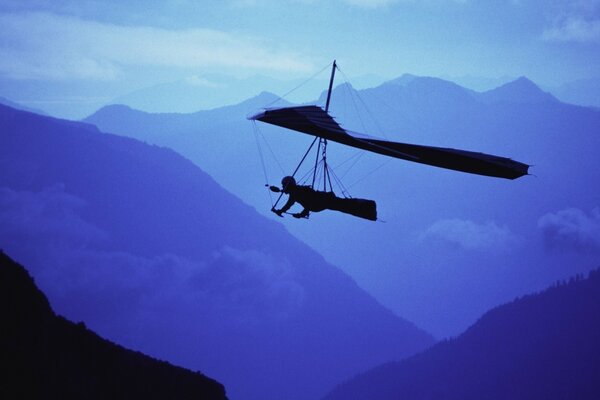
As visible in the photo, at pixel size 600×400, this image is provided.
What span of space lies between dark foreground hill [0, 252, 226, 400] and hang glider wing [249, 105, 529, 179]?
13.4 metres

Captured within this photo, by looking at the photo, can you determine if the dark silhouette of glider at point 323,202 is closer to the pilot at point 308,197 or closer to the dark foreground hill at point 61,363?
the pilot at point 308,197

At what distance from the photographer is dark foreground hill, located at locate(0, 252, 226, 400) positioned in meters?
18.8

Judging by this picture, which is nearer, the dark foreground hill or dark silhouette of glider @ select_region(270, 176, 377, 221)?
dark silhouette of glider @ select_region(270, 176, 377, 221)

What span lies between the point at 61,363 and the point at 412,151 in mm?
19576

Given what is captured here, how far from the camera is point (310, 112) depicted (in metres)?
17.3

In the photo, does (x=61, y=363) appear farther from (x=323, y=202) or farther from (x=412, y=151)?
(x=412, y=151)

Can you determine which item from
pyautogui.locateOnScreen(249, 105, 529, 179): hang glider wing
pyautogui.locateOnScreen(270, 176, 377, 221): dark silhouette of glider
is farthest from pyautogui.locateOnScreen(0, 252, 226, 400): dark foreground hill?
pyautogui.locateOnScreen(249, 105, 529, 179): hang glider wing

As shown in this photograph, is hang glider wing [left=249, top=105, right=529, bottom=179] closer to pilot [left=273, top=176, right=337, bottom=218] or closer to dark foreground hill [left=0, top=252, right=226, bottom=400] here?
pilot [left=273, top=176, right=337, bottom=218]

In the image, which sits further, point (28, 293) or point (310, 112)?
point (28, 293)

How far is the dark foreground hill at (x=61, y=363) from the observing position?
1884 centimetres

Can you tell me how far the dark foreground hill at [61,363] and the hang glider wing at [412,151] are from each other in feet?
43.8

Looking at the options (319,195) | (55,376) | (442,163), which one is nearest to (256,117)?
(319,195)

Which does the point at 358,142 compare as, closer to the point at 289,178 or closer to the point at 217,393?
the point at 289,178

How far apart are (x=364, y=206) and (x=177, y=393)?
2332cm
